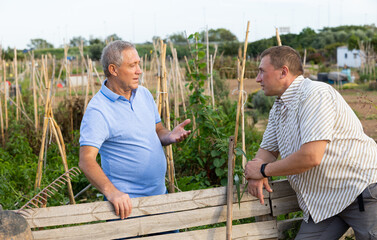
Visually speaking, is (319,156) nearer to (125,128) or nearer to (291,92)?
(291,92)

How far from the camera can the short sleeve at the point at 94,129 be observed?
6.31 ft

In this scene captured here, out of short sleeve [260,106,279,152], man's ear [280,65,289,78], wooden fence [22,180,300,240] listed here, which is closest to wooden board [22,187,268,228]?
wooden fence [22,180,300,240]

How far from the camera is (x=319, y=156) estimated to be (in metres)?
1.74

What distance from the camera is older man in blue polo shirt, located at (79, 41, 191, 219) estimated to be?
204cm

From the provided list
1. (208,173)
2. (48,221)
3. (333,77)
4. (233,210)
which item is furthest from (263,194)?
(333,77)

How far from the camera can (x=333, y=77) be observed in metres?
14.2

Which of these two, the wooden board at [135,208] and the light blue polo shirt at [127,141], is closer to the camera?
the wooden board at [135,208]

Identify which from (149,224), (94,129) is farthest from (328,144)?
(94,129)

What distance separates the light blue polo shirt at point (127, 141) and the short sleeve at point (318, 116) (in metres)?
0.81

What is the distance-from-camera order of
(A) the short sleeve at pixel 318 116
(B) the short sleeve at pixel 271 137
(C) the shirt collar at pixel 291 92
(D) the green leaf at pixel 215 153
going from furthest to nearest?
1. (D) the green leaf at pixel 215 153
2. (B) the short sleeve at pixel 271 137
3. (C) the shirt collar at pixel 291 92
4. (A) the short sleeve at pixel 318 116

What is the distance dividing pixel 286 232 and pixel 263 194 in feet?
0.99

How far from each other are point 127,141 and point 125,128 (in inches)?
2.7

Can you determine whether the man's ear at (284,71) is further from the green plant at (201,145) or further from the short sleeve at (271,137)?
the green plant at (201,145)

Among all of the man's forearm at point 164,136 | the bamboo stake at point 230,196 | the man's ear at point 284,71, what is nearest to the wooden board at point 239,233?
the bamboo stake at point 230,196
